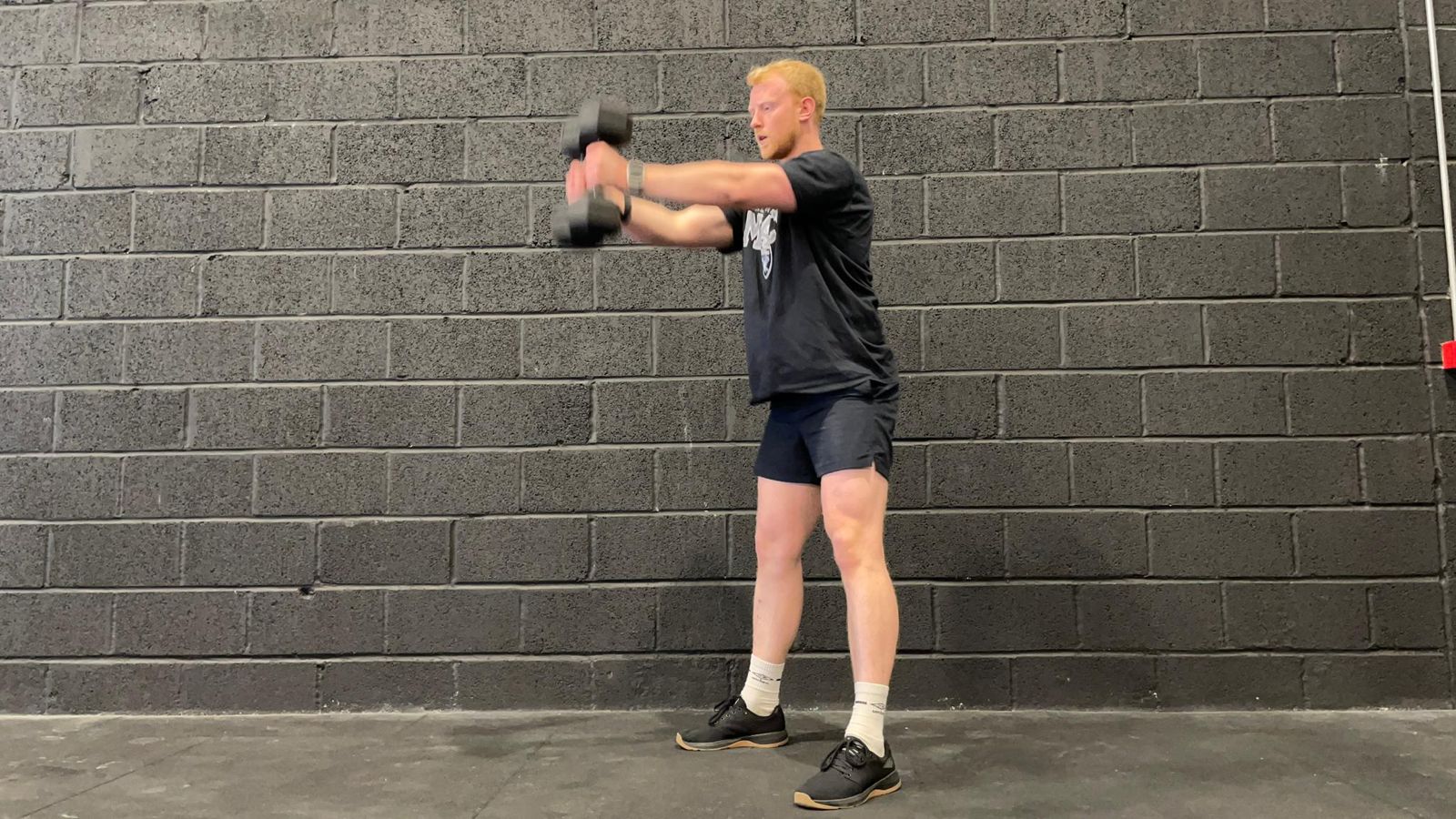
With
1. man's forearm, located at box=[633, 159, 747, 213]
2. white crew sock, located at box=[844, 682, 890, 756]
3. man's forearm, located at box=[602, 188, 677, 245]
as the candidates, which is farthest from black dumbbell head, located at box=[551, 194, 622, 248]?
white crew sock, located at box=[844, 682, 890, 756]

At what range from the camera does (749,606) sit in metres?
2.47

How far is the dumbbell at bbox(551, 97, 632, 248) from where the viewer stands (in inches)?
Answer: 64.9

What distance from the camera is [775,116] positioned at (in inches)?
78.3

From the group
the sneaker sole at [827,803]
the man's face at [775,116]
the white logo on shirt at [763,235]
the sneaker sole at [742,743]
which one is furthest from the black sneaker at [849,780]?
the man's face at [775,116]

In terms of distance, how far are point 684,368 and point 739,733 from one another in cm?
99

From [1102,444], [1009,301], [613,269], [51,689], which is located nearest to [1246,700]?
[1102,444]

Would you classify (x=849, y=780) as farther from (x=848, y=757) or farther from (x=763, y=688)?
(x=763, y=688)

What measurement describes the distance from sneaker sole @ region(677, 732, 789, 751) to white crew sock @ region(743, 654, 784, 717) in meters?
0.05

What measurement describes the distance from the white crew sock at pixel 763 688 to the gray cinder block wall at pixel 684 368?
36 cm

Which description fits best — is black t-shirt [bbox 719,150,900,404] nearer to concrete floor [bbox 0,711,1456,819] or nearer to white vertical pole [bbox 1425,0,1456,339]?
concrete floor [bbox 0,711,1456,819]

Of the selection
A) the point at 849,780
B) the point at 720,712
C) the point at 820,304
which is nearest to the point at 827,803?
the point at 849,780

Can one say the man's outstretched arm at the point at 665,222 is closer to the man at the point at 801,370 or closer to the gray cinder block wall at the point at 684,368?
the man at the point at 801,370

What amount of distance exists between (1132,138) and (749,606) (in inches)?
66.6

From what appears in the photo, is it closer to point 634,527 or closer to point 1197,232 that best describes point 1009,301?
point 1197,232
